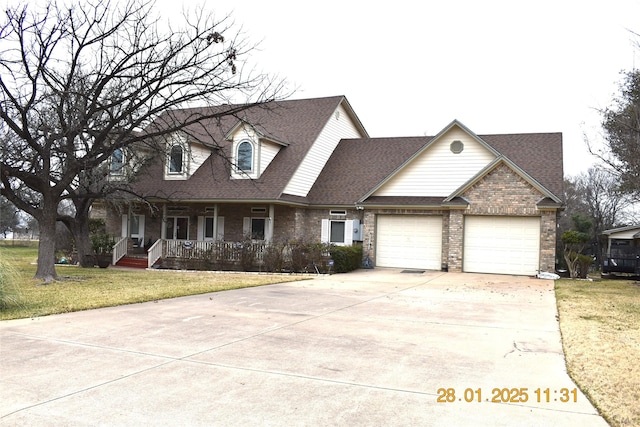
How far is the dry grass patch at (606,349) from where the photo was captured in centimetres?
525

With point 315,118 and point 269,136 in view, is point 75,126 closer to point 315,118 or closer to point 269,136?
point 269,136

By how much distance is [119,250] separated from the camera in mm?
25859

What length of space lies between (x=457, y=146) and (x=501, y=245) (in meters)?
4.56

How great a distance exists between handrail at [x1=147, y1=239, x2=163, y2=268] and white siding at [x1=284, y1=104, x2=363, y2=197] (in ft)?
20.9

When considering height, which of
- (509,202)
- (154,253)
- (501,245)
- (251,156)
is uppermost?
(251,156)

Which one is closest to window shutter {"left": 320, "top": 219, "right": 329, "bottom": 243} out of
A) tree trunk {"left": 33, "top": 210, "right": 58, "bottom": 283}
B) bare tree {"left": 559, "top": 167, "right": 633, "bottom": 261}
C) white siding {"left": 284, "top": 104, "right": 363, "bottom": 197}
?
white siding {"left": 284, "top": 104, "right": 363, "bottom": 197}

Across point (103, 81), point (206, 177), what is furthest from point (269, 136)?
point (103, 81)

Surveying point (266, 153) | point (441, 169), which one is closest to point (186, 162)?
point (266, 153)

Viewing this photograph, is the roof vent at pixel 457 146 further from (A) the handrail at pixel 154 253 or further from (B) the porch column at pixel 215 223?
(A) the handrail at pixel 154 253

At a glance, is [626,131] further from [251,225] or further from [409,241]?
[251,225]

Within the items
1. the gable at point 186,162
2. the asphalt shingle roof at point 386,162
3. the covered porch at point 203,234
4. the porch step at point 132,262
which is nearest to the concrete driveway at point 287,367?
the covered porch at point 203,234

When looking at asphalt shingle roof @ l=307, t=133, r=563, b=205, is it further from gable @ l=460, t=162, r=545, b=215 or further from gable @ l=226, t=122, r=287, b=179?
gable @ l=226, t=122, r=287, b=179

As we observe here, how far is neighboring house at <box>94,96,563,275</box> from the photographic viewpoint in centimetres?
2097

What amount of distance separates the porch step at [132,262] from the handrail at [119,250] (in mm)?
211
